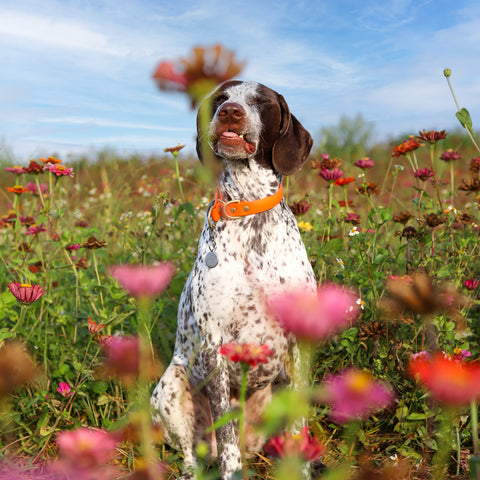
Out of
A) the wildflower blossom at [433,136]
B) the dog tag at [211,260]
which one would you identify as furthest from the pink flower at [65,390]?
the wildflower blossom at [433,136]

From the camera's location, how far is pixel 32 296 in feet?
7.69

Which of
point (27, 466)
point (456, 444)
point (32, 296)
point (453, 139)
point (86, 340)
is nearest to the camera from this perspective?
point (32, 296)

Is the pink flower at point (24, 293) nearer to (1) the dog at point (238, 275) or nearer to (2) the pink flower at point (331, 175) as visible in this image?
(1) the dog at point (238, 275)

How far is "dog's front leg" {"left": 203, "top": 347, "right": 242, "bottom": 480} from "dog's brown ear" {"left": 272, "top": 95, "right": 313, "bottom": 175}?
1.02 m

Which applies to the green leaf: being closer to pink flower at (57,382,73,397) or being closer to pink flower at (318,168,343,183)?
pink flower at (318,168,343,183)

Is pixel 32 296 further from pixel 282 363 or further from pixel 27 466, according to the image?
pixel 282 363

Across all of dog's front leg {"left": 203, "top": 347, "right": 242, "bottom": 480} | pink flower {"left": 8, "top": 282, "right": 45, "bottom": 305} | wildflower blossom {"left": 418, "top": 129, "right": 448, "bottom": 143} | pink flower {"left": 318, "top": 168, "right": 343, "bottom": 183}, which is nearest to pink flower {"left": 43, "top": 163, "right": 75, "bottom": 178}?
pink flower {"left": 8, "top": 282, "right": 45, "bottom": 305}

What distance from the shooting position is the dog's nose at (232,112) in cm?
246

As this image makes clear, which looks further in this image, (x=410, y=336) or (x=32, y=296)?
(x=410, y=336)

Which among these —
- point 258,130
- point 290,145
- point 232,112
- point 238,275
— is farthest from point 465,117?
point 238,275

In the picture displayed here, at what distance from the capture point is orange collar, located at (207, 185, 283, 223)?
2500mm

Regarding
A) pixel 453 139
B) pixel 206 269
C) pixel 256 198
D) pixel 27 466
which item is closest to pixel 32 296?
pixel 206 269

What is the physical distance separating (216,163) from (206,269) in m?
0.61

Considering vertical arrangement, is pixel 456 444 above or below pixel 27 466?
above
